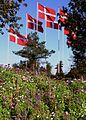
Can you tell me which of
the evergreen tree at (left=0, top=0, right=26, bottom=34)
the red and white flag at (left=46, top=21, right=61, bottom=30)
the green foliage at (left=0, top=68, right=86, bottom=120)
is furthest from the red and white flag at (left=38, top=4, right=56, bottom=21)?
the green foliage at (left=0, top=68, right=86, bottom=120)

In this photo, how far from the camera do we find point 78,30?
32.6m

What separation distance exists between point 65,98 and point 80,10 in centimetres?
2601

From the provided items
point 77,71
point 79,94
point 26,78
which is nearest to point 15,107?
point 79,94

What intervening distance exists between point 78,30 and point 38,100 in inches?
1035

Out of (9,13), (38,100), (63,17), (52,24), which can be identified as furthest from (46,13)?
(38,100)

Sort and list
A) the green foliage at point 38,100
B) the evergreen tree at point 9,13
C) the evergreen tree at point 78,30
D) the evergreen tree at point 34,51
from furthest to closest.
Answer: the evergreen tree at point 34,51 → the evergreen tree at point 78,30 → the evergreen tree at point 9,13 → the green foliage at point 38,100

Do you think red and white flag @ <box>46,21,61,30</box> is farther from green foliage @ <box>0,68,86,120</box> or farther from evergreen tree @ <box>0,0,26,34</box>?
green foliage @ <box>0,68,86,120</box>

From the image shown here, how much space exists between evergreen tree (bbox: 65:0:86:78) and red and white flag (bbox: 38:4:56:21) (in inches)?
51.2

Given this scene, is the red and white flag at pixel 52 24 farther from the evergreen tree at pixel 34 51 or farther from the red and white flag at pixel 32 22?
the evergreen tree at pixel 34 51

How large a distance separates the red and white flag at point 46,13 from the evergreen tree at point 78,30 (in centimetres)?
130

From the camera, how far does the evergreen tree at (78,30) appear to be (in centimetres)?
3231

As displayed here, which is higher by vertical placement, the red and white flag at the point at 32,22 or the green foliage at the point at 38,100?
the red and white flag at the point at 32,22

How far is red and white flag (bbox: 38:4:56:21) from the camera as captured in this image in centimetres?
3362

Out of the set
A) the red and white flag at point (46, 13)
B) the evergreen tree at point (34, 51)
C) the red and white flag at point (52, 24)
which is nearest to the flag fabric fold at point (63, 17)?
the red and white flag at point (52, 24)
